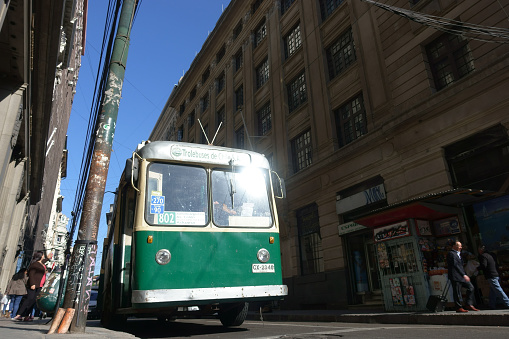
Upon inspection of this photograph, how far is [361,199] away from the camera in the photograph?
13.6 meters

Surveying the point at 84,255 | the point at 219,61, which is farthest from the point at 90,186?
the point at 219,61

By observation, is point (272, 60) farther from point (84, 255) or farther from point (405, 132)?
point (84, 255)

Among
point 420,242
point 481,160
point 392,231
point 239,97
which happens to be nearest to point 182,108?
point 239,97

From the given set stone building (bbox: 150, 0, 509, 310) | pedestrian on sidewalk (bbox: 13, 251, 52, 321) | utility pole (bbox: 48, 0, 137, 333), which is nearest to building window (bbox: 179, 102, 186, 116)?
stone building (bbox: 150, 0, 509, 310)

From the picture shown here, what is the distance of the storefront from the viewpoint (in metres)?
9.27

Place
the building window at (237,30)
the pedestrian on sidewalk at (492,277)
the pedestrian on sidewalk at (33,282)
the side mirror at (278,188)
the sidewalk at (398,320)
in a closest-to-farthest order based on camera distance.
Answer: the sidewalk at (398,320), the side mirror at (278,188), the pedestrian on sidewalk at (492,277), the pedestrian on sidewalk at (33,282), the building window at (237,30)

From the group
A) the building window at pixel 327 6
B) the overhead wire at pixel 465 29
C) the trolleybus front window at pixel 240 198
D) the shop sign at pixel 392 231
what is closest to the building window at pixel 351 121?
the overhead wire at pixel 465 29

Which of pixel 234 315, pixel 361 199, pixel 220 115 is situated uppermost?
pixel 220 115

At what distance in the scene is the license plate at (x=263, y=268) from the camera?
6.16 m

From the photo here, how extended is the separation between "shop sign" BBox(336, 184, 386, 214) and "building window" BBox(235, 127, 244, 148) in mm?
10973

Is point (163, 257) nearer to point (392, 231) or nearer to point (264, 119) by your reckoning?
point (392, 231)

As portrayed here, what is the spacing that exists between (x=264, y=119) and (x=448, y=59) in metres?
11.8

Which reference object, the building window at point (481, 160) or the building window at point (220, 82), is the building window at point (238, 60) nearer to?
the building window at point (220, 82)

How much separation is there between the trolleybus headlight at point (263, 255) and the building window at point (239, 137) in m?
17.9
